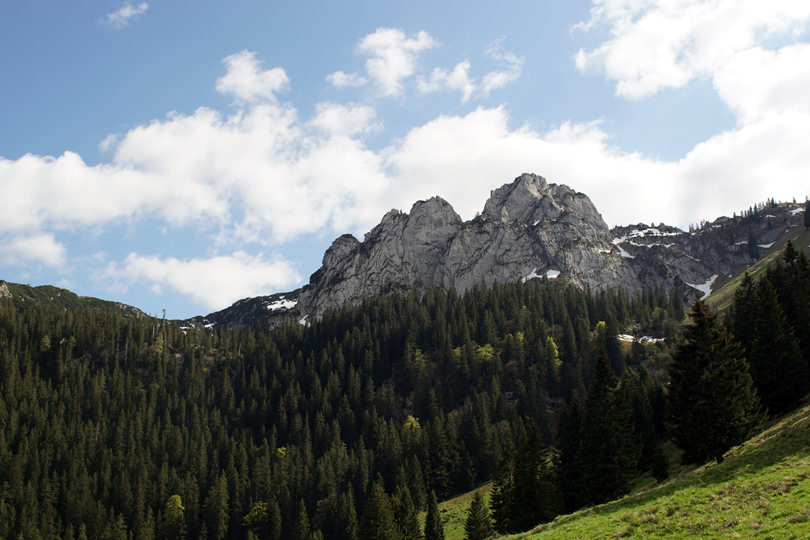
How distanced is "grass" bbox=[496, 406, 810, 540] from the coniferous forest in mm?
9227

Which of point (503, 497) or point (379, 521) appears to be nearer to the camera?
point (503, 497)

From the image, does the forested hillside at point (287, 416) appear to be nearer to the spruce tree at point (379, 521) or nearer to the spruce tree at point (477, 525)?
the spruce tree at point (379, 521)

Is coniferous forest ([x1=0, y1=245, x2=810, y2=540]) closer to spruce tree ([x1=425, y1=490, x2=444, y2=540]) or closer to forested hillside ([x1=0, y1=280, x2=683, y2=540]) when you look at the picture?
spruce tree ([x1=425, y1=490, x2=444, y2=540])

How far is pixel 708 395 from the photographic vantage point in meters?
46.2

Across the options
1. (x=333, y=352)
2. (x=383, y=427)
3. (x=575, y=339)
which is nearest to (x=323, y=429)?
(x=383, y=427)

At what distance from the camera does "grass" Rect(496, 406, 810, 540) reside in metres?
25.2

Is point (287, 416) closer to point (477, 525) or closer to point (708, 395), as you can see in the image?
point (477, 525)

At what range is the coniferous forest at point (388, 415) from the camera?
57969 millimetres

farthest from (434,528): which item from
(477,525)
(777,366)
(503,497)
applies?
(777,366)

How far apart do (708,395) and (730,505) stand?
757 inches

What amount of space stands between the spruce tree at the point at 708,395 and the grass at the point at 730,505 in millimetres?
3314

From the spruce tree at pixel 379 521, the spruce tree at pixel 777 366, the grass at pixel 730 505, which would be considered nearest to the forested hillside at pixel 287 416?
the spruce tree at pixel 379 521

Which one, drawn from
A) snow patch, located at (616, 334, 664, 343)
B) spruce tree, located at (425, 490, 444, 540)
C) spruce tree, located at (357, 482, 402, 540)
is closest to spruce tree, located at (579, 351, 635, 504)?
spruce tree, located at (425, 490, 444, 540)

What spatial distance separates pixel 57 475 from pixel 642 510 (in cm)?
13976
